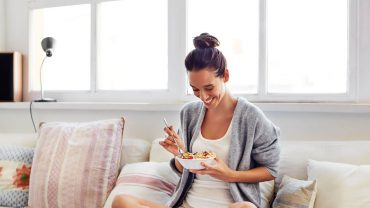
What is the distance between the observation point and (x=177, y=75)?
2.45m

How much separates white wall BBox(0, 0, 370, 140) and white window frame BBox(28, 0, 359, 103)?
0.04 meters

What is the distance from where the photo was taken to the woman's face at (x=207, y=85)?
1.54 metres

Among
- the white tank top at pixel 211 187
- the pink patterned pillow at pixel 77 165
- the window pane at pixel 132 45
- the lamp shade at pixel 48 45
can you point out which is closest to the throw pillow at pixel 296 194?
the white tank top at pixel 211 187

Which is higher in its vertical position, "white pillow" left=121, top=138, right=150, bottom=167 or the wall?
the wall

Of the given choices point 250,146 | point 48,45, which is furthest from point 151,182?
point 48,45

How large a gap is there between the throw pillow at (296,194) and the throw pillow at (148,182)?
50cm

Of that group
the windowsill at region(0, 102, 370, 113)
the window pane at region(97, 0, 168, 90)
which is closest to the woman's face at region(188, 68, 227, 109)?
the windowsill at region(0, 102, 370, 113)

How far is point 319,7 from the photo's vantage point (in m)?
2.14

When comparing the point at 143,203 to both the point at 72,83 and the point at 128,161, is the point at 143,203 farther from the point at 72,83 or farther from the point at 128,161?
the point at 72,83

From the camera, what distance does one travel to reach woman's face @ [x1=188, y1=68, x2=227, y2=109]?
5.04 ft

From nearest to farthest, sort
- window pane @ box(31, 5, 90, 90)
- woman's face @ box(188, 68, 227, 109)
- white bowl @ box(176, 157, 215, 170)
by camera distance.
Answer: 1. white bowl @ box(176, 157, 215, 170)
2. woman's face @ box(188, 68, 227, 109)
3. window pane @ box(31, 5, 90, 90)

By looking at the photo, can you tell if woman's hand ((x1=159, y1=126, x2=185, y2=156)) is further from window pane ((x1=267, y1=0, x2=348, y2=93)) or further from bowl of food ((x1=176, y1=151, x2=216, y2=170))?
window pane ((x1=267, y1=0, x2=348, y2=93))

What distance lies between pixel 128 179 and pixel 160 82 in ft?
2.86

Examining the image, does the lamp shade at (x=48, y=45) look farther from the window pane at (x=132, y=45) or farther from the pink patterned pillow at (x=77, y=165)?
the pink patterned pillow at (x=77, y=165)
